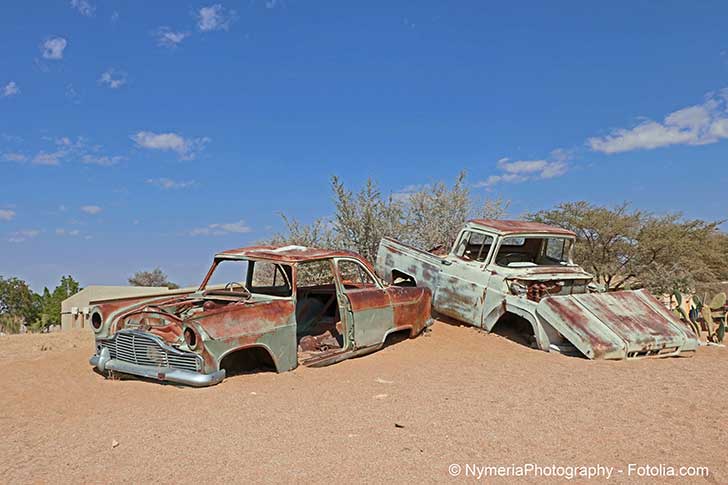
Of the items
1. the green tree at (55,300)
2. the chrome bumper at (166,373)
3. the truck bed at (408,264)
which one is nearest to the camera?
the chrome bumper at (166,373)

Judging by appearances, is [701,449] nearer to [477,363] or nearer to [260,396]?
[477,363]

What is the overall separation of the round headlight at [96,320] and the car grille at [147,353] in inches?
14.1

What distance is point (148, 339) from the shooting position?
615 cm

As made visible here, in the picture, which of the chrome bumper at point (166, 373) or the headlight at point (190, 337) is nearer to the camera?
the chrome bumper at point (166, 373)

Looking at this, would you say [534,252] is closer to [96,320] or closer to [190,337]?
[190,337]

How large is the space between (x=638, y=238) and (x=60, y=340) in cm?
1728

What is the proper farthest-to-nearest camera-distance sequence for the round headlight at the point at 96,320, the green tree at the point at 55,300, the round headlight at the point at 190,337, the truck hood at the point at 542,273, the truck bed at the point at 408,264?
the green tree at the point at 55,300, the truck bed at the point at 408,264, the truck hood at the point at 542,273, the round headlight at the point at 96,320, the round headlight at the point at 190,337

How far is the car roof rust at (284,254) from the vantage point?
7.27 metres

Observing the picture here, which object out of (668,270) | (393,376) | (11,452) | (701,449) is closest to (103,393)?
(11,452)

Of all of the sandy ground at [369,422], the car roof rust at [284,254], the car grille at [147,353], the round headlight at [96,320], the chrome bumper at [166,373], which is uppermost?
the car roof rust at [284,254]

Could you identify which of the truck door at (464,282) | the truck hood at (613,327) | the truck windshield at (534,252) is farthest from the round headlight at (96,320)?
the truck windshield at (534,252)

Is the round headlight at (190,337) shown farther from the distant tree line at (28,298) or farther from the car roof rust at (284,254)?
the distant tree line at (28,298)

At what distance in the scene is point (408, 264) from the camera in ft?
33.9

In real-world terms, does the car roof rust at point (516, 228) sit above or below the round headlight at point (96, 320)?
above
